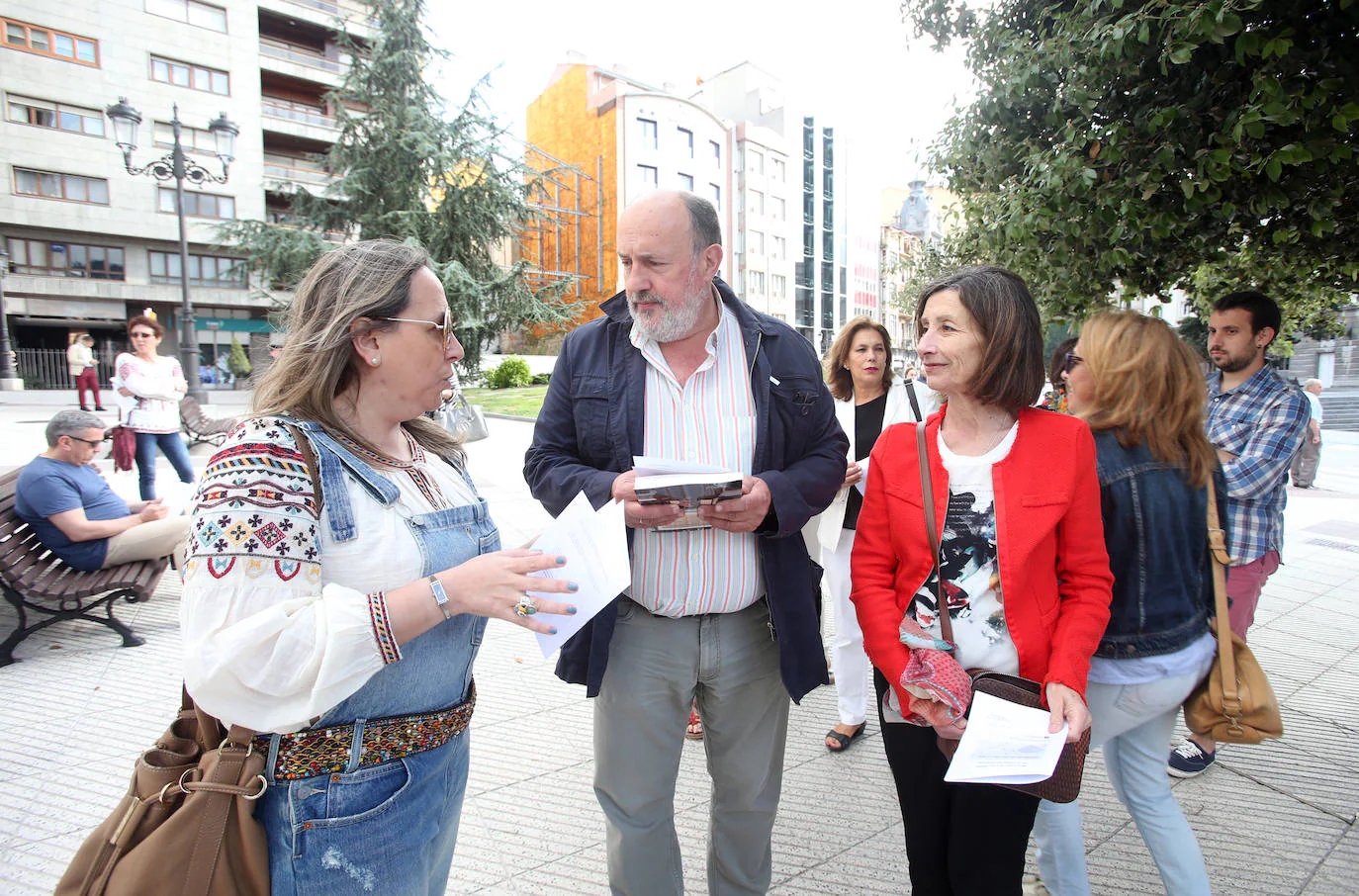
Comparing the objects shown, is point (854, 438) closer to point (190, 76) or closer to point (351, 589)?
point (351, 589)

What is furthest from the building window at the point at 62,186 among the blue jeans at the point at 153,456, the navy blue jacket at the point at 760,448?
the navy blue jacket at the point at 760,448

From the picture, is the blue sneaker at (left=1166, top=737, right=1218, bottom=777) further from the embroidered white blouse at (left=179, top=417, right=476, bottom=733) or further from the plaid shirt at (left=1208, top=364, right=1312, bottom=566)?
the embroidered white blouse at (left=179, top=417, right=476, bottom=733)

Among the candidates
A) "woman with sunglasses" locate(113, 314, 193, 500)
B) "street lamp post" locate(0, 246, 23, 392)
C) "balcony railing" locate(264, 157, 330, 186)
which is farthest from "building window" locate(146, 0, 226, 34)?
"woman with sunglasses" locate(113, 314, 193, 500)

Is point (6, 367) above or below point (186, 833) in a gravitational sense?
above

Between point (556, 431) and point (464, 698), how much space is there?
33.7 inches

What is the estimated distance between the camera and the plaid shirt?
10.3ft

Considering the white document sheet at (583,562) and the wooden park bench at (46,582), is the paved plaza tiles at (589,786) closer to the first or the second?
the wooden park bench at (46,582)

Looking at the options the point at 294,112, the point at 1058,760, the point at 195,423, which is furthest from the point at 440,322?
the point at 294,112

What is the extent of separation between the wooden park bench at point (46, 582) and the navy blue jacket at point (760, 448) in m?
3.93

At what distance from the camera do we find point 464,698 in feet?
5.49

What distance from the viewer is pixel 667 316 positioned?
2.13m

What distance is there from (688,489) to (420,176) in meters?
21.4

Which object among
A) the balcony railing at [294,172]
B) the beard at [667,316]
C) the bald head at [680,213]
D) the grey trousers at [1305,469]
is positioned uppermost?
the balcony railing at [294,172]

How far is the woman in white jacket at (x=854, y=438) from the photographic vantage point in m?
3.39
